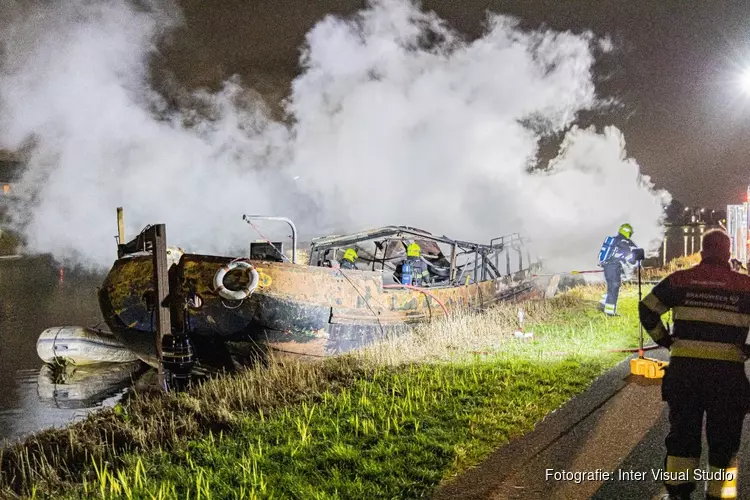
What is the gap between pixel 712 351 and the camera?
2.91 meters

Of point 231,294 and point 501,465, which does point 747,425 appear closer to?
point 501,465

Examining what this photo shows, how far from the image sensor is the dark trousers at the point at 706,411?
285 cm

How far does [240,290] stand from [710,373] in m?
7.20

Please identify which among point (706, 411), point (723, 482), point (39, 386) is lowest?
point (39, 386)

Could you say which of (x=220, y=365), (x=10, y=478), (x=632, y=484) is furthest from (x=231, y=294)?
(x=632, y=484)

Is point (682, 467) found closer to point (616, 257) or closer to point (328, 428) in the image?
point (328, 428)

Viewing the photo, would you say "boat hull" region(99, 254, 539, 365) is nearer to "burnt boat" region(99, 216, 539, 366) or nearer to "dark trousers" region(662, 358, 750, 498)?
"burnt boat" region(99, 216, 539, 366)

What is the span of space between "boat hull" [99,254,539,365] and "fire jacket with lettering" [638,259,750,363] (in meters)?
6.88

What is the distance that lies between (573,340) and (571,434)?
4187 millimetres

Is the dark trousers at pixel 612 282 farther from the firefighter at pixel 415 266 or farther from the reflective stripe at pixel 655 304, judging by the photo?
the reflective stripe at pixel 655 304

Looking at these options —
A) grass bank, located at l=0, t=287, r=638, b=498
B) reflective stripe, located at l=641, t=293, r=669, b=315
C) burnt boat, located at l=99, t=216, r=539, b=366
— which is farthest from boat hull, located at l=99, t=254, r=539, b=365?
reflective stripe, located at l=641, t=293, r=669, b=315

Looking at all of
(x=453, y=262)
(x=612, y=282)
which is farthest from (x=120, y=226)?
(x=612, y=282)

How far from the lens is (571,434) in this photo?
4.23 m

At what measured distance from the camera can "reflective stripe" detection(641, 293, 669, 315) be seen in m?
3.08
